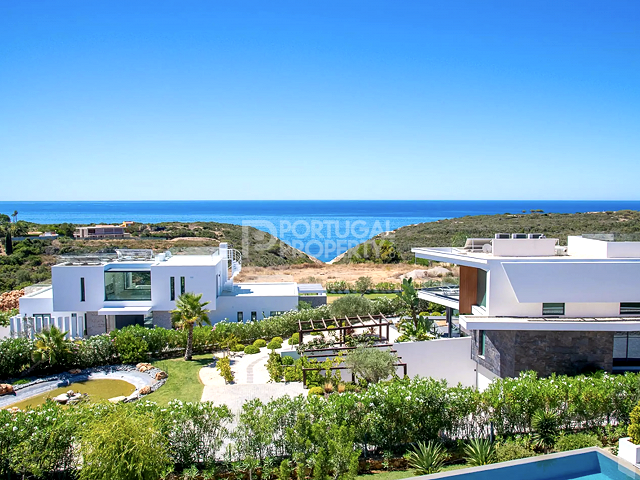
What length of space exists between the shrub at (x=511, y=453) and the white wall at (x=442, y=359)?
7.71 m

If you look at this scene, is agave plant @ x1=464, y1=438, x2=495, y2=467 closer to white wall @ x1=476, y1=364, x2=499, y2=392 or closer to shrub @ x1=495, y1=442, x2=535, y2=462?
shrub @ x1=495, y1=442, x2=535, y2=462

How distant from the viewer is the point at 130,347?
850 inches

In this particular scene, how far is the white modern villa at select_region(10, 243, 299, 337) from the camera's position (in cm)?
2506

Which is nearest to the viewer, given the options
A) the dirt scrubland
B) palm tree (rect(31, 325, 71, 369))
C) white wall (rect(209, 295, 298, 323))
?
palm tree (rect(31, 325, 71, 369))

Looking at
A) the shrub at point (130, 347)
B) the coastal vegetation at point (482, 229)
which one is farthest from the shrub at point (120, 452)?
the coastal vegetation at point (482, 229)

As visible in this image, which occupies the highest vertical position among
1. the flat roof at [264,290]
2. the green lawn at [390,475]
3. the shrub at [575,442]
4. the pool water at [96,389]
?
the flat roof at [264,290]

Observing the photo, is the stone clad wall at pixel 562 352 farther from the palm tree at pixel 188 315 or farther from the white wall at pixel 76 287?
the white wall at pixel 76 287

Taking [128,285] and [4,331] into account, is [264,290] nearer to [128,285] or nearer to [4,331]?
[128,285]

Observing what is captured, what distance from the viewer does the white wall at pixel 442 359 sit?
1983 cm

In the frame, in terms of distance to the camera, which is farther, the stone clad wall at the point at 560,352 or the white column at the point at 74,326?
the white column at the point at 74,326

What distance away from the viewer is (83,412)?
11.7 metres

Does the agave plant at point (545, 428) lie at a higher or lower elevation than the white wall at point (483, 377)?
higher

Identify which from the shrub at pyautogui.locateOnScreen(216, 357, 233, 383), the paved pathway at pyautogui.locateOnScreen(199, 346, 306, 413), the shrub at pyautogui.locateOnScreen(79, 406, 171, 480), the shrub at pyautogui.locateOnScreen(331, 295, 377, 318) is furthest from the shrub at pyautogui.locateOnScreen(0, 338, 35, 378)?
the shrub at pyautogui.locateOnScreen(331, 295, 377, 318)

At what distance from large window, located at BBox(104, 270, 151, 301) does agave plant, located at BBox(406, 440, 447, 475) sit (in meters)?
18.3
